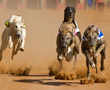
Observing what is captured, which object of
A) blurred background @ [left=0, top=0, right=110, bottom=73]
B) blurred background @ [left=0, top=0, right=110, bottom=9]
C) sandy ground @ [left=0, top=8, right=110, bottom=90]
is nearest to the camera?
sandy ground @ [left=0, top=8, right=110, bottom=90]

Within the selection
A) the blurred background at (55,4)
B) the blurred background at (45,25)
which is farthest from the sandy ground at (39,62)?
the blurred background at (55,4)

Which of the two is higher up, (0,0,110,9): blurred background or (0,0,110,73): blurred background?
(0,0,110,9): blurred background

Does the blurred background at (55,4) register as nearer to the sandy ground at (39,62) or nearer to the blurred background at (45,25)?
the blurred background at (45,25)

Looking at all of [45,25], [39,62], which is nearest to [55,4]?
[45,25]

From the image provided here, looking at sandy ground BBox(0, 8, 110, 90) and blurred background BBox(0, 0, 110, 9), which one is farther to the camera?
blurred background BBox(0, 0, 110, 9)

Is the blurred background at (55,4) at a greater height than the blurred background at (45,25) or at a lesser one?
greater

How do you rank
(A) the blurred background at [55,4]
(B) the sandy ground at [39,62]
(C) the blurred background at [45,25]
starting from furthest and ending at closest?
(A) the blurred background at [55,4] → (C) the blurred background at [45,25] → (B) the sandy ground at [39,62]

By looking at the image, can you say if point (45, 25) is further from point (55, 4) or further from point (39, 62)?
point (55, 4)

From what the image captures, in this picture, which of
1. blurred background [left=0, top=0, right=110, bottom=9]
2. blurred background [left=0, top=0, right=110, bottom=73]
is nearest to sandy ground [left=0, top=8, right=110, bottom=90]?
blurred background [left=0, top=0, right=110, bottom=73]

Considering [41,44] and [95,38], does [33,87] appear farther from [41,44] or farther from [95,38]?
[41,44]

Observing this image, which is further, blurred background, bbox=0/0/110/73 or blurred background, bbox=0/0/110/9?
blurred background, bbox=0/0/110/9

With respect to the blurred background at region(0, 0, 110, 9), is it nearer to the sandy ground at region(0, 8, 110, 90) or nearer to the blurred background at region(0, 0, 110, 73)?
the blurred background at region(0, 0, 110, 73)

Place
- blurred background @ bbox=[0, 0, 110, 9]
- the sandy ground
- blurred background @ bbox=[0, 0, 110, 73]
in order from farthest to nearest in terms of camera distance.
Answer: blurred background @ bbox=[0, 0, 110, 9] → blurred background @ bbox=[0, 0, 110, 73] → the sandy ground

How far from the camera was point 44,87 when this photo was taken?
8.56 metres
